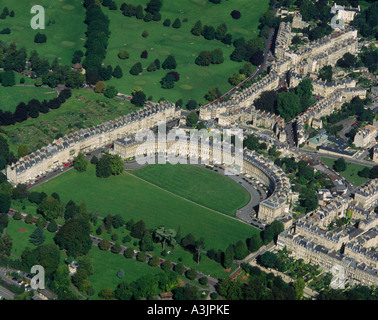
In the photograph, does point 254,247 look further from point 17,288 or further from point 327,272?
point 17,288

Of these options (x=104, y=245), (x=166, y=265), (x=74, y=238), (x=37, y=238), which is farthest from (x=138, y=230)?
(x=37, y=238)

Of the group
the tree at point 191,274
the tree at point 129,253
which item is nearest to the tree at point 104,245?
the tree at point 129,253

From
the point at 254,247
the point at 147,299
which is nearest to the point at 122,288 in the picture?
the point at 147,299

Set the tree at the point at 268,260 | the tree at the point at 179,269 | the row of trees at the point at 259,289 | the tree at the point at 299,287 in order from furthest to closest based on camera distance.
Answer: the tree at the point at 268,260
the tree at the point at 179,269
the tree at the point at 299,287
the row of trees at the point at 259,289

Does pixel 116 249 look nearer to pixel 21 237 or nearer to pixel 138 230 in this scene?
pixel 138 230

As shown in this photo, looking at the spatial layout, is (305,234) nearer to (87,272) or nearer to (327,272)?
(327,272)

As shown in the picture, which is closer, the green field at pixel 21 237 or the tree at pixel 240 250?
the tree at pixel 240 250

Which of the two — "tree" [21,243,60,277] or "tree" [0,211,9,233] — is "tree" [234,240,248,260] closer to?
"tree" [21,243,60,277]

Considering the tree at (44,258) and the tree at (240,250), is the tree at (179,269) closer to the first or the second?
the tree at (240,250)

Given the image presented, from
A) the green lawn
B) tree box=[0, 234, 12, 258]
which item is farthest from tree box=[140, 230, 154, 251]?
Answer: tree box=[0, 234, 12, 258]

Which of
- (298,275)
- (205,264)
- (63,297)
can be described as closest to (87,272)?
(63,297)

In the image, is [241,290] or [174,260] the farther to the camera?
[174,260]
